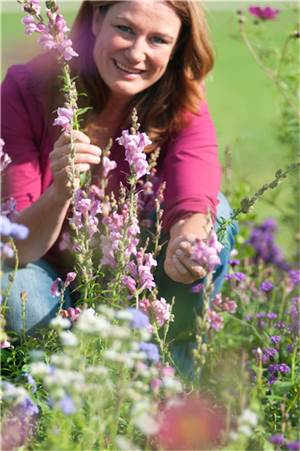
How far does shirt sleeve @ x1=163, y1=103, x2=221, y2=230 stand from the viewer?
2928 millimetres

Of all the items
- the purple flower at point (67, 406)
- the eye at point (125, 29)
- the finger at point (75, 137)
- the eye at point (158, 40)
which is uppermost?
the eye at point (125, 29)

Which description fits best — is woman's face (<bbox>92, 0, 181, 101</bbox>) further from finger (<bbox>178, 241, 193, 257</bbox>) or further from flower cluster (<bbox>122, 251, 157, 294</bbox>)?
flower cluster (<bbox>122, 251, 157, 294</bbox>)

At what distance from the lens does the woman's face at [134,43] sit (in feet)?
9.49

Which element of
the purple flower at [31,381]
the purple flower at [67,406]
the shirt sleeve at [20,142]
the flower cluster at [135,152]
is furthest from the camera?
the shirt sleeve at [20,142]

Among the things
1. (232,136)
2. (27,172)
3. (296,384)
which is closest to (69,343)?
(296,384)

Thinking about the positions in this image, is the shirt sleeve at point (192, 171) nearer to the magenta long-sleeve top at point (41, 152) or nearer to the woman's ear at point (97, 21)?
the magenta long-sleeve top at point (41, 152)

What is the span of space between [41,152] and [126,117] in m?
0.32

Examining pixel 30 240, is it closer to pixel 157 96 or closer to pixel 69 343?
pixel 157 96

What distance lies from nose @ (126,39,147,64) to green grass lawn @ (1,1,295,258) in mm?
1492

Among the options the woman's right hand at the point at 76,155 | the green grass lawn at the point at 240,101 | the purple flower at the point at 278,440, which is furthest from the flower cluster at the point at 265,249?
the purple flower at the point at 278,440

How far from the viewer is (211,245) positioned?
1888 millimetres

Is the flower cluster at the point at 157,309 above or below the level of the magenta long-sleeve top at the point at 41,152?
below

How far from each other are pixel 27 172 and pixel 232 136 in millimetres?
4505

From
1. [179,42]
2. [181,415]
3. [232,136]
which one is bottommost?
[232,136]
